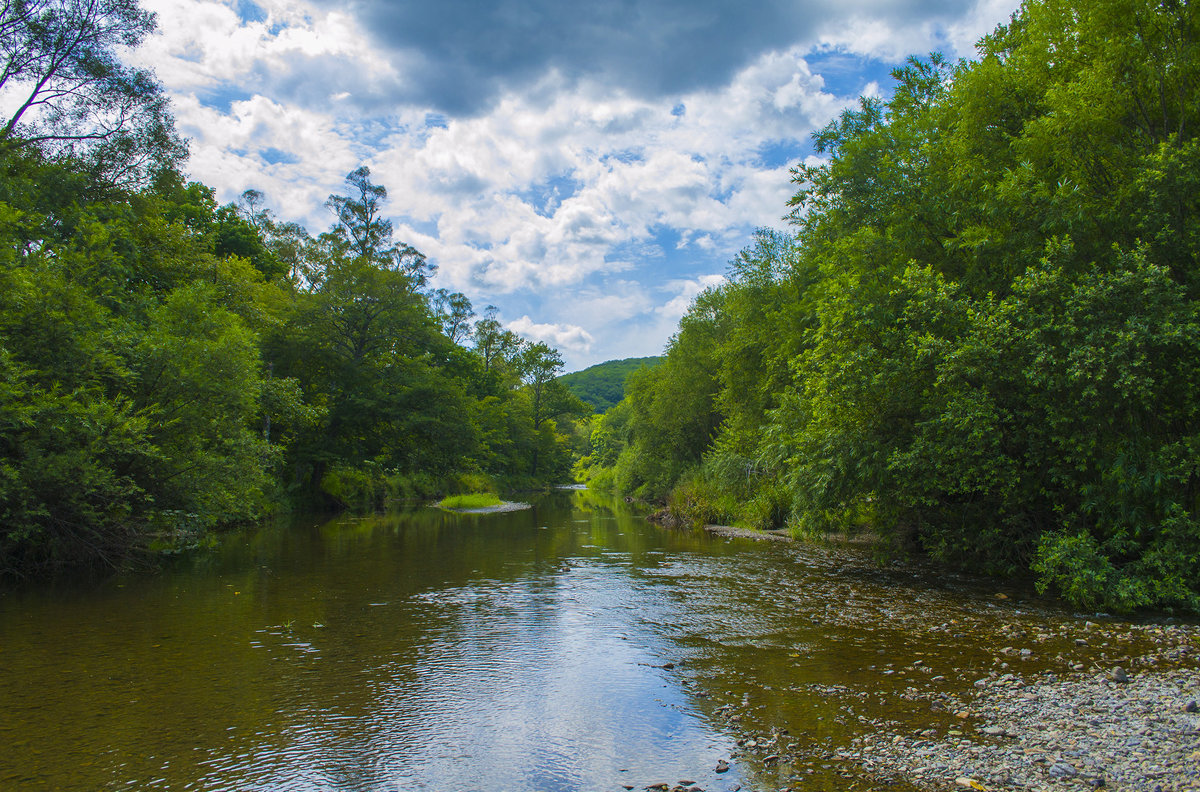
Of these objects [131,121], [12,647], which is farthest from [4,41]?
[12,647]

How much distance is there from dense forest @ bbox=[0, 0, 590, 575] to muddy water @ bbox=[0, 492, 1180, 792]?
2.04 meters

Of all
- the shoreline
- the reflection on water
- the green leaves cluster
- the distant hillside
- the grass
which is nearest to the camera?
the reflection on water

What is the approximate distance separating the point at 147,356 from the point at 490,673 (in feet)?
37.1

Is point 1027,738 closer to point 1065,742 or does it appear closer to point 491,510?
point 1065,742

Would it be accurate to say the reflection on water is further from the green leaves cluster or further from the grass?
the grass

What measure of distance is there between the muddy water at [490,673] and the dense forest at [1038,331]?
183 centimetres

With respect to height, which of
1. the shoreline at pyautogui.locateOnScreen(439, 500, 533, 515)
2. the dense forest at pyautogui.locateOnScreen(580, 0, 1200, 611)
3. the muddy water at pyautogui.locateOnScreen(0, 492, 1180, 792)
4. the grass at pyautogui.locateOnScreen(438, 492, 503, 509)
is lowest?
the shoreline at pyautogui.locateOnScreen(439, 500, 533, 515)

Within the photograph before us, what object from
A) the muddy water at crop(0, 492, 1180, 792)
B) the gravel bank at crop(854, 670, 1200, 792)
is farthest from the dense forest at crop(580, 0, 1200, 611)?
the gravel bank at crop(854, 670, 1200, 792)

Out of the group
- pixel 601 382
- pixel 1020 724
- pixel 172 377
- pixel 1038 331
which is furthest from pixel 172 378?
pixel 601 382

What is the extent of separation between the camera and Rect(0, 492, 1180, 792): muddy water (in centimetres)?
549

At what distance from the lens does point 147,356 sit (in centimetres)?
1416

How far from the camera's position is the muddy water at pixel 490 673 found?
5.49 m

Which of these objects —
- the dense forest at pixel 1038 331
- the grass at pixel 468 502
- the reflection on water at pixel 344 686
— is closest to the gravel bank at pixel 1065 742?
the reflection on water at pixel 344 686

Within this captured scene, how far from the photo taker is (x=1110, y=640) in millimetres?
8664
